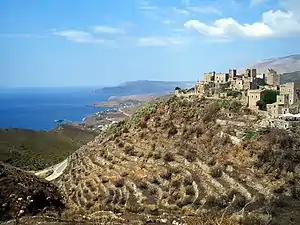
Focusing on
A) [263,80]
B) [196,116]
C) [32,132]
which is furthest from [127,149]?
[32,132]

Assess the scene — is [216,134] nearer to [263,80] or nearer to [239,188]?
[239,188]

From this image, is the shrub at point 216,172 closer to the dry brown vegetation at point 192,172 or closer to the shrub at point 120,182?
the dry brown vegetation at point 192,172

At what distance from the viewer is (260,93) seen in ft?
111

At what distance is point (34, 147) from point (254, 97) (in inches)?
1809

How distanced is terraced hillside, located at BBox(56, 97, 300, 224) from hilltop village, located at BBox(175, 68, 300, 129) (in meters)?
1.18

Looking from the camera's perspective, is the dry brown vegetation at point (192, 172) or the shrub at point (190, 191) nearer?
the dry brown vegetation at point (192, 172)

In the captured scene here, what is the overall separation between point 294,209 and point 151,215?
7128mm

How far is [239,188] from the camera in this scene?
2342 cm

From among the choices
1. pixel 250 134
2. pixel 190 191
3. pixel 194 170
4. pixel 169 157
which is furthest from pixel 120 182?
pixel 250 134

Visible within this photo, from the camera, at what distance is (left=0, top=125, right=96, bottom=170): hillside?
2339 inches

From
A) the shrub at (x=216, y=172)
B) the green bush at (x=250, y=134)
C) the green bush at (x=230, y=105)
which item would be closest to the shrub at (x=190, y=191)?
the shrub at (x=216, y=172)

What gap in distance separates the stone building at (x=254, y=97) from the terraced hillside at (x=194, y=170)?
763 mm

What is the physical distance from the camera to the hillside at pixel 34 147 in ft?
195

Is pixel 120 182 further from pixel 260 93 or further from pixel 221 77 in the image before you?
pixel 221 77
